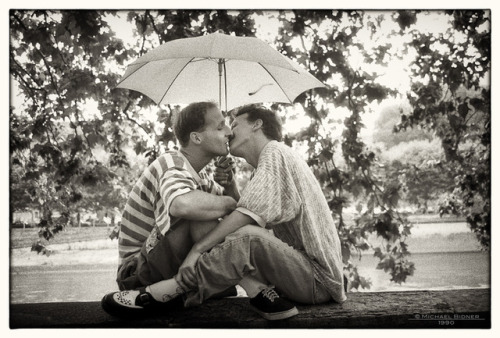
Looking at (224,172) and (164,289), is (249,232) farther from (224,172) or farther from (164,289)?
(224,172)

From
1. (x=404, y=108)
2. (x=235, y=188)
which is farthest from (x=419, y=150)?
(x=235, y=188)

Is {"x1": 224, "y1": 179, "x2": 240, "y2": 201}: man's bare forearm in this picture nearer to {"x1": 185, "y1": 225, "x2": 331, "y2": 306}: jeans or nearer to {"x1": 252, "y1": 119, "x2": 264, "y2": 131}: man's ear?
{"x1": 252, "y1": 119, "x2": 264, "y2": 131}: man's ear

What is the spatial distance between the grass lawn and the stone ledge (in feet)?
1.45

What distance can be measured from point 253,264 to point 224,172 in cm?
81

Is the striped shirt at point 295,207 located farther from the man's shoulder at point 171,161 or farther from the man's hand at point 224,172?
the man's hand at point 224,172

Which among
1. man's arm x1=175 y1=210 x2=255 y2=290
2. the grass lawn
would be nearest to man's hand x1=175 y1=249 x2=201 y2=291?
man's arm x1=175 y1=210 x2=255 y2=290

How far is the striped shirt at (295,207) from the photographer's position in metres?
2.45

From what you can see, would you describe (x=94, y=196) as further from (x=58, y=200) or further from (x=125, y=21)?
(x=125, y=21)

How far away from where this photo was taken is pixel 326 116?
4223 millimetres

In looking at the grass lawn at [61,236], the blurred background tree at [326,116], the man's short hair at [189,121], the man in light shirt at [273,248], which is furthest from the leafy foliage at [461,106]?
the grass lawn at [61,236]

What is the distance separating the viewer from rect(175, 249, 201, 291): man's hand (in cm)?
239

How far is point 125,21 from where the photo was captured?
3525mm

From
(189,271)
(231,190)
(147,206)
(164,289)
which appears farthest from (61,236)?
(189,271)

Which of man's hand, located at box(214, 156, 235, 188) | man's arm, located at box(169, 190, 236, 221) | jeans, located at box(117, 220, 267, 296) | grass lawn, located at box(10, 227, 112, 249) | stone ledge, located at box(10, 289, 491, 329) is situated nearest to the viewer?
man's arm, located at box(169, 190, 236, 221)
